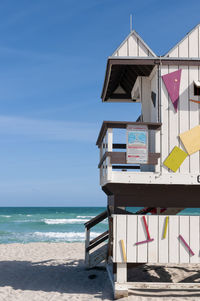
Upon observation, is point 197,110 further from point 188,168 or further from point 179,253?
point 179,253

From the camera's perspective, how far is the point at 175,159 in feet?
34.4

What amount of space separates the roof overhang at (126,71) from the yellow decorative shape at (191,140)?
1853 mm

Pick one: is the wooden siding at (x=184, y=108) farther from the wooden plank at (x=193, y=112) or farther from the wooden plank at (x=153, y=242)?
the wooden plank at (x=153, y=242)

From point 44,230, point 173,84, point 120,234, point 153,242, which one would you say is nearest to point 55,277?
point 120,234

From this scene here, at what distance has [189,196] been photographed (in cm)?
1088

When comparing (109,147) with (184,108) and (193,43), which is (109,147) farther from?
(193,43)

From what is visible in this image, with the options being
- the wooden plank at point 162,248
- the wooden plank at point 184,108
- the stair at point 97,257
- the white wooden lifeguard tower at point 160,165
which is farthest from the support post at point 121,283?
the stair at point 97,257

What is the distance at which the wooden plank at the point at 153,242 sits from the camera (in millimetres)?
10281

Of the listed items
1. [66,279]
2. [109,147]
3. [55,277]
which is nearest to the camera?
[109,147]

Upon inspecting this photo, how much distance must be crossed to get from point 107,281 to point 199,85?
262 inches

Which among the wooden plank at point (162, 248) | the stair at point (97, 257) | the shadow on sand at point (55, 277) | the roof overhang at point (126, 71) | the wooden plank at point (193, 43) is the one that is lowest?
the shadow on sand at point (55, 277)

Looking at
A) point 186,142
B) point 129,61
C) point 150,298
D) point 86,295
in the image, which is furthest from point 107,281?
point 129,61

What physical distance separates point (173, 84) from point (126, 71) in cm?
231

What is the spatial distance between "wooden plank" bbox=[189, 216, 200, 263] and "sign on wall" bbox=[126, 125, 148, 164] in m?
2.04
